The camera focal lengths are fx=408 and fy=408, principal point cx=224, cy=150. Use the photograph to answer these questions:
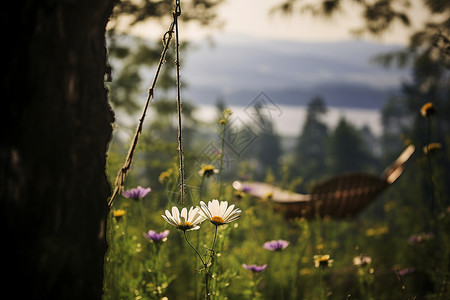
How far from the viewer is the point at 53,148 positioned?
2.15 ft

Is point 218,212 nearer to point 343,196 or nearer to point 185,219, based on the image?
point 185,219

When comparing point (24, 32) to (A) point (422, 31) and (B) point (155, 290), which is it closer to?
(B) point (155, 290)

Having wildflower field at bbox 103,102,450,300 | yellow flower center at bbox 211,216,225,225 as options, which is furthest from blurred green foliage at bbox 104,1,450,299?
yellow flower center at bbox 211,216,225,225

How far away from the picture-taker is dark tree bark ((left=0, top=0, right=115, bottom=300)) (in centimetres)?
59

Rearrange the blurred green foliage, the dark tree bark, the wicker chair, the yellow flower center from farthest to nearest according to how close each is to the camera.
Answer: the wicker chair
the blurred green foliage
the yellow flower center
the dark tree bark

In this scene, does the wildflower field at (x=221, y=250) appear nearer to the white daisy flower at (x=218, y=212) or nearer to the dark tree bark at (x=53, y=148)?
the white daisy flower at (x=218, y=212)

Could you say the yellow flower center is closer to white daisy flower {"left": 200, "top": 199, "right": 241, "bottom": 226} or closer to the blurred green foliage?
white daisy flower {"left": 200, "top": 199, "right": 241, "bottom": 226}

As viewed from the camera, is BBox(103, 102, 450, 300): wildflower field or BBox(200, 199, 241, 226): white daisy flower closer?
BBox(200, 199, 241, 226): white daisy flower

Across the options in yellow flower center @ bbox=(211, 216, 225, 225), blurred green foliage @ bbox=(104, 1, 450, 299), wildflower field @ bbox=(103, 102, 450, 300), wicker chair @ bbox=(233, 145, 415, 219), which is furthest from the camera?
wicker chair @ bbox=(233, 145, 415, 219)

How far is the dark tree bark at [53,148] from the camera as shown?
0.59 metres

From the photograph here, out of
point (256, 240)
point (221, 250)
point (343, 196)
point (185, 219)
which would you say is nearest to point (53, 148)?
point (185, 219)

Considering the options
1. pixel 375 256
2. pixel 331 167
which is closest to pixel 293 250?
pixel 375 256

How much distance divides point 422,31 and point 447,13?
39cm

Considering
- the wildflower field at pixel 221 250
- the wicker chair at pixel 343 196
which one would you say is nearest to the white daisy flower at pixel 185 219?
the wildflower field at pixel 221 250
